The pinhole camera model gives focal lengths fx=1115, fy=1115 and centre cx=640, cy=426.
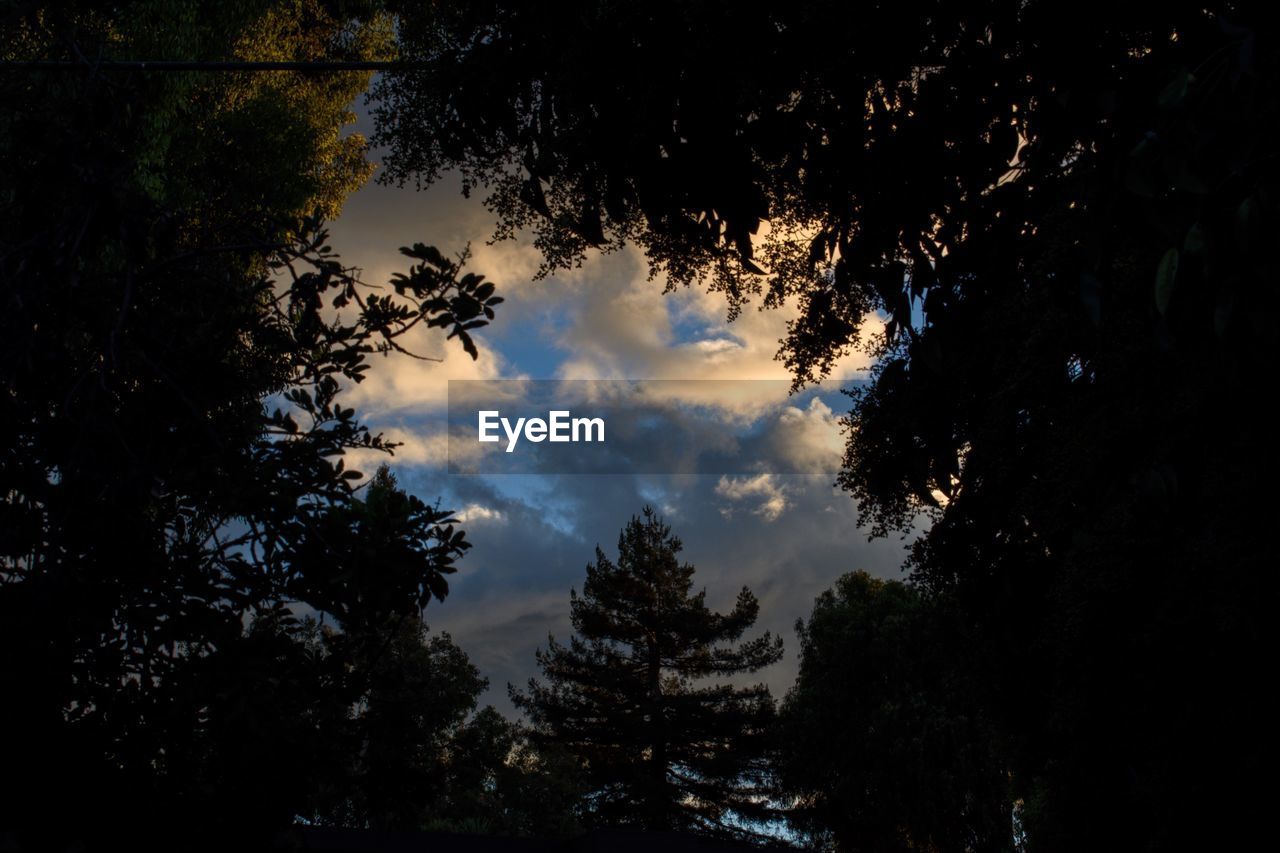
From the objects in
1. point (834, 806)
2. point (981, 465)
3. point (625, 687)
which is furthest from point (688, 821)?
point (981, 465)

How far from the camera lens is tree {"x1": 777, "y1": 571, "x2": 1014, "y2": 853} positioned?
2941cm

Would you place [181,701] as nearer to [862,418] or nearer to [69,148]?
[69,148]

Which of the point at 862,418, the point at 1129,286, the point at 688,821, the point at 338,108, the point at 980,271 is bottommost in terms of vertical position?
the point at 688,821

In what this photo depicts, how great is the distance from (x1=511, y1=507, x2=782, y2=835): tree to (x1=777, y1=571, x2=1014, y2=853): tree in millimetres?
5077

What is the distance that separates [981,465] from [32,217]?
633 centimetres

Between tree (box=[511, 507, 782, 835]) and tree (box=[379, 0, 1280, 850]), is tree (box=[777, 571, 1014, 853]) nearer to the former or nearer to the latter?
tree (box=[511, 507, 782, 835])

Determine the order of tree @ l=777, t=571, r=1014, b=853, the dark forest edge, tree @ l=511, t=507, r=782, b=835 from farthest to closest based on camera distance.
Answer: tree @ l=511, t=507, r=782, b=835 → tree @ l=777, t=571, r=1014, b=853 → the dark forest edge

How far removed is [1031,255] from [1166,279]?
4.31 m

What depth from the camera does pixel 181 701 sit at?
216 inches

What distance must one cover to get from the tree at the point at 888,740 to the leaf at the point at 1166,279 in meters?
25.5

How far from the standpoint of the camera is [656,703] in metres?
40.1

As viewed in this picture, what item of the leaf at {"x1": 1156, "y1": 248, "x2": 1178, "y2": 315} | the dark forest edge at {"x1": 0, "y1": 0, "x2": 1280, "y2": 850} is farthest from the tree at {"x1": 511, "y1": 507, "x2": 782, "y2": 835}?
the leaf at {"x1": 1156, "y1": 248, "x2": 1178, "y2": 315}

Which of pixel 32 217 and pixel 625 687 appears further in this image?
pixel 625 687

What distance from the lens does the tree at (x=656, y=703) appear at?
3916cm
